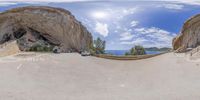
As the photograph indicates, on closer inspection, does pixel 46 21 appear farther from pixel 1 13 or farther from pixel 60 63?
pixel 60 63

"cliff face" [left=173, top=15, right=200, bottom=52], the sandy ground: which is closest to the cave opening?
the sandy ground

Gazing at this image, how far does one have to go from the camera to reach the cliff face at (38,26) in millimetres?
14656

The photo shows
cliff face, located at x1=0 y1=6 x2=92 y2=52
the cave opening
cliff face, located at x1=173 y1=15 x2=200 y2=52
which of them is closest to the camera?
cliff face, located at x1=173 y1=15 x2=200 y2=52

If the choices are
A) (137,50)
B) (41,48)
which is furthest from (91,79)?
(137,50)

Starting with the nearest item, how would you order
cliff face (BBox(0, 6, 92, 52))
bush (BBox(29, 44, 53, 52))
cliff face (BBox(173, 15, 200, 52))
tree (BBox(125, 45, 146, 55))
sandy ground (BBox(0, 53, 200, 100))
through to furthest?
1. sandy ground (BBox(0, 53, 200, 100))
2. cliff face (BBox(173, 15, 200, 52))
3. bush (BBox(29, 44, 53, 52))
4. cliff face (BBox(0, 6, 92, 52))
5. tree (BBox(125, 45, 146, 55))

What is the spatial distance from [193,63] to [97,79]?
2.80m

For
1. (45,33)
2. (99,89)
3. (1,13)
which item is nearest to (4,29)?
(1,13)

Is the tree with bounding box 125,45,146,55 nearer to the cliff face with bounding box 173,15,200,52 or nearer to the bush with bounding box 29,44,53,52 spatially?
the cliff face with bounding box 173,15,200,52

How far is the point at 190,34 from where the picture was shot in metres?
13.2

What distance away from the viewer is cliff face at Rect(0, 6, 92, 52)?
14656mm

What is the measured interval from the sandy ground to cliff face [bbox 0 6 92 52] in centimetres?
351

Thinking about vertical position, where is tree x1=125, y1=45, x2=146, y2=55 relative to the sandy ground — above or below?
above

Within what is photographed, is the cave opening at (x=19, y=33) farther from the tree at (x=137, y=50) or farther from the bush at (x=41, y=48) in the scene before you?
the tree at (x=137, y=50)

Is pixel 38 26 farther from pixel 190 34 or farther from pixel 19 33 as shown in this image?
pixel 190 34
